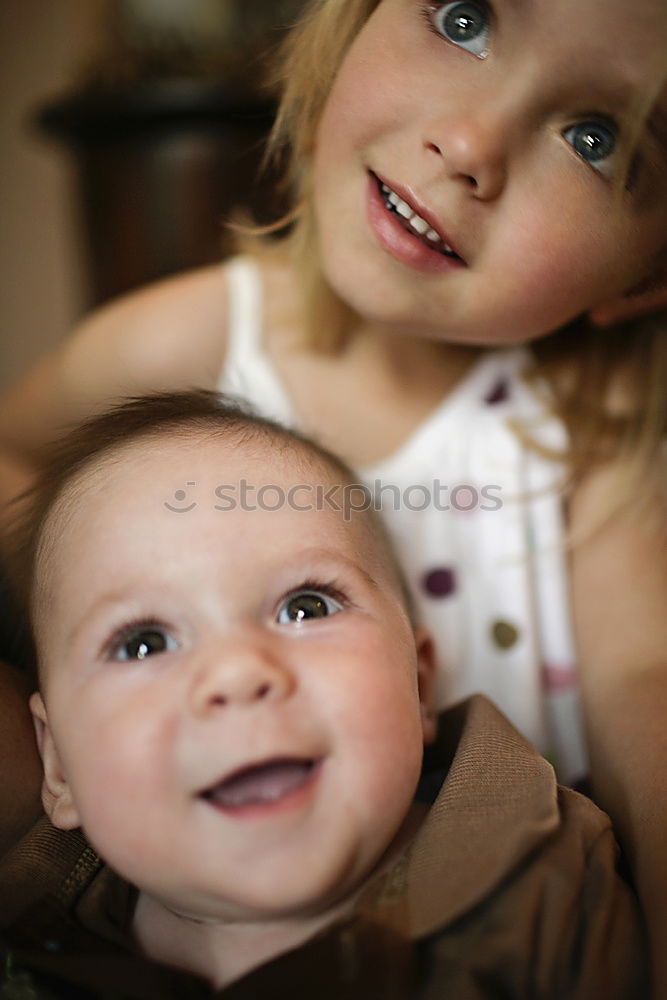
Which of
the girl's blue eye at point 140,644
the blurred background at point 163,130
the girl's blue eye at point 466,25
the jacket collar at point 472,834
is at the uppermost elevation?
the girl's blue eye at point 466,25

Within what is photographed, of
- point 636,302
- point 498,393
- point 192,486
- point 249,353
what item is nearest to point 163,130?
point 249,353

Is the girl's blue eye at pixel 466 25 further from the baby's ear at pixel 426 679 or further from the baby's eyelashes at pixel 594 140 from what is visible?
the baby's ear at pixel 426 679

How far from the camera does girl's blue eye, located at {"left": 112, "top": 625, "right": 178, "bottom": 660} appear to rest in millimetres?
653

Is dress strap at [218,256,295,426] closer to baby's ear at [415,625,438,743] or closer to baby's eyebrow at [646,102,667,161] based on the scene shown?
baby's ear at [415,625,438,743]

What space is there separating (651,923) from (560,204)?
21.4 inches

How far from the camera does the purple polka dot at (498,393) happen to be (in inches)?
42.3

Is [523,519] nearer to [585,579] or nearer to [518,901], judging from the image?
[585,579]

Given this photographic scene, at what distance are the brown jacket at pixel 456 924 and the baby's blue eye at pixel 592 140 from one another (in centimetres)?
48

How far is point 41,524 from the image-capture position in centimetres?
75

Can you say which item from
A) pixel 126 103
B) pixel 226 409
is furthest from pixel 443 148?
pixel 126 103

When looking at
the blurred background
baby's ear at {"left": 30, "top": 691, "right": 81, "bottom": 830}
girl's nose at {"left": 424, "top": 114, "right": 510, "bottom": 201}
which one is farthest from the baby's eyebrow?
the blurred background

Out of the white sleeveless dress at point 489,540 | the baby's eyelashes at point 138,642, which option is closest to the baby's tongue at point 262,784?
the baby's eyelashes at point 138,642

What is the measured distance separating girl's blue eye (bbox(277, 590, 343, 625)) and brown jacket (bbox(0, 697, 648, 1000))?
0.46ft

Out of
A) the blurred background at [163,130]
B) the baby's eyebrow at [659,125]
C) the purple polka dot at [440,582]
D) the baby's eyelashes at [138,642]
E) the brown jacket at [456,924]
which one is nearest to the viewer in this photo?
the brown jacket at [456,924]
